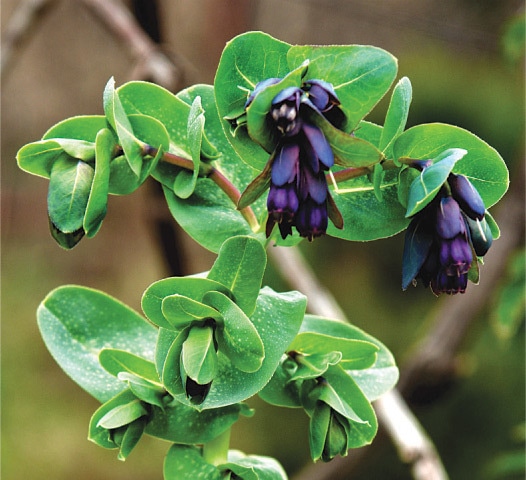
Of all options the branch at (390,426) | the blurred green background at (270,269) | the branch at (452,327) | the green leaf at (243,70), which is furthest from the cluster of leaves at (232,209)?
the branch at (452,327)

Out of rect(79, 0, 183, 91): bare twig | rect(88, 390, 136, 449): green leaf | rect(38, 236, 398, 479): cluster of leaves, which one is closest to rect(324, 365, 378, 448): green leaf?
rect(38, 236, 398, 479): cluster of leaves

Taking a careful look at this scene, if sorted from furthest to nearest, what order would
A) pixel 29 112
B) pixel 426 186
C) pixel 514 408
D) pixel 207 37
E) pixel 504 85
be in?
pixel 29 112 < pixel 207 37 < pixel 504 85 < pixel 514 408 < pixel 426 186

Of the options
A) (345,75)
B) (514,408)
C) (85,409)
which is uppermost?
(345,75)

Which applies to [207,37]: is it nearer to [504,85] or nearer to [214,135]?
[504,85]

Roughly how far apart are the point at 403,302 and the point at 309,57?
1.21 metres

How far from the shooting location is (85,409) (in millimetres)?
1597

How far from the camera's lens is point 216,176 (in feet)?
1.15

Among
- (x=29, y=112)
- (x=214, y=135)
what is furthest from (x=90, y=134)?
(x=29, y=112)

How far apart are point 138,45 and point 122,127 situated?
2.52ft

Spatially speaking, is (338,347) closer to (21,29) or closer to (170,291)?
(170,291)

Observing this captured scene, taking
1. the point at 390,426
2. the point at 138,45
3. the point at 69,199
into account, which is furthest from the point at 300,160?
the point at 138,45

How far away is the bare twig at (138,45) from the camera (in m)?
1.00

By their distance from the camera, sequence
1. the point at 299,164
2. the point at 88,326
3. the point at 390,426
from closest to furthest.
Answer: the point at 299,164, the point at 88,326, the point at 390,426

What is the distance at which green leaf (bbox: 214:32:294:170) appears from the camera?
312mm
